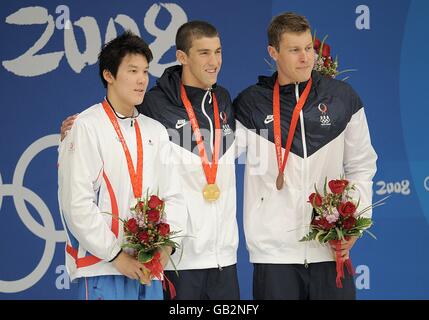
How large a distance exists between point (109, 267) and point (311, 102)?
1.45 metres

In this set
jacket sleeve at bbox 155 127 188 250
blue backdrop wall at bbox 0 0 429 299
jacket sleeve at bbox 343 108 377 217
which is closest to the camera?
jacket sleeve at bbox 155 127 188 250

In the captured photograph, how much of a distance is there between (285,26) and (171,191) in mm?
1135

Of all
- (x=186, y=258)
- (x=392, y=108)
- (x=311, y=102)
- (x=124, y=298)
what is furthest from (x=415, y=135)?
(x=124, y=298)

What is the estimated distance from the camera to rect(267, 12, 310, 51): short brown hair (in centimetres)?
520

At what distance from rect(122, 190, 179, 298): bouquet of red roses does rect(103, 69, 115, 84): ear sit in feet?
2.22

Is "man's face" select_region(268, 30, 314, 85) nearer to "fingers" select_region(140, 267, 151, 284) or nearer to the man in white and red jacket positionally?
the man in white and red jacket

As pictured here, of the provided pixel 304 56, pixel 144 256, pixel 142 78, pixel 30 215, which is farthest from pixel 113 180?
pixel 30 215

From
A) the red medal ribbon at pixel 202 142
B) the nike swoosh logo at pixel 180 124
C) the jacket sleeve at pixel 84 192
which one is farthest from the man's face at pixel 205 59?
the jacket sleeve at pixel 84 192

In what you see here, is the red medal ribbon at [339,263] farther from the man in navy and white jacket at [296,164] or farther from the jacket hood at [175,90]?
the jacket hood at [175,90]

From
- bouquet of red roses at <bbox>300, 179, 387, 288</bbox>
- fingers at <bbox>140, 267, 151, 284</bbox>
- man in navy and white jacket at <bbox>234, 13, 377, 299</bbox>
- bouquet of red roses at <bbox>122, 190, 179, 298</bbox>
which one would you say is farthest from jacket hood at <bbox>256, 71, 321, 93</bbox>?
fingers at <bbox>140, 267, 151, 284</bbox>

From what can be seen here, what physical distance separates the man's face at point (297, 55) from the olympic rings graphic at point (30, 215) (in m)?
1.98

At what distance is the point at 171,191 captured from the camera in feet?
16.2
